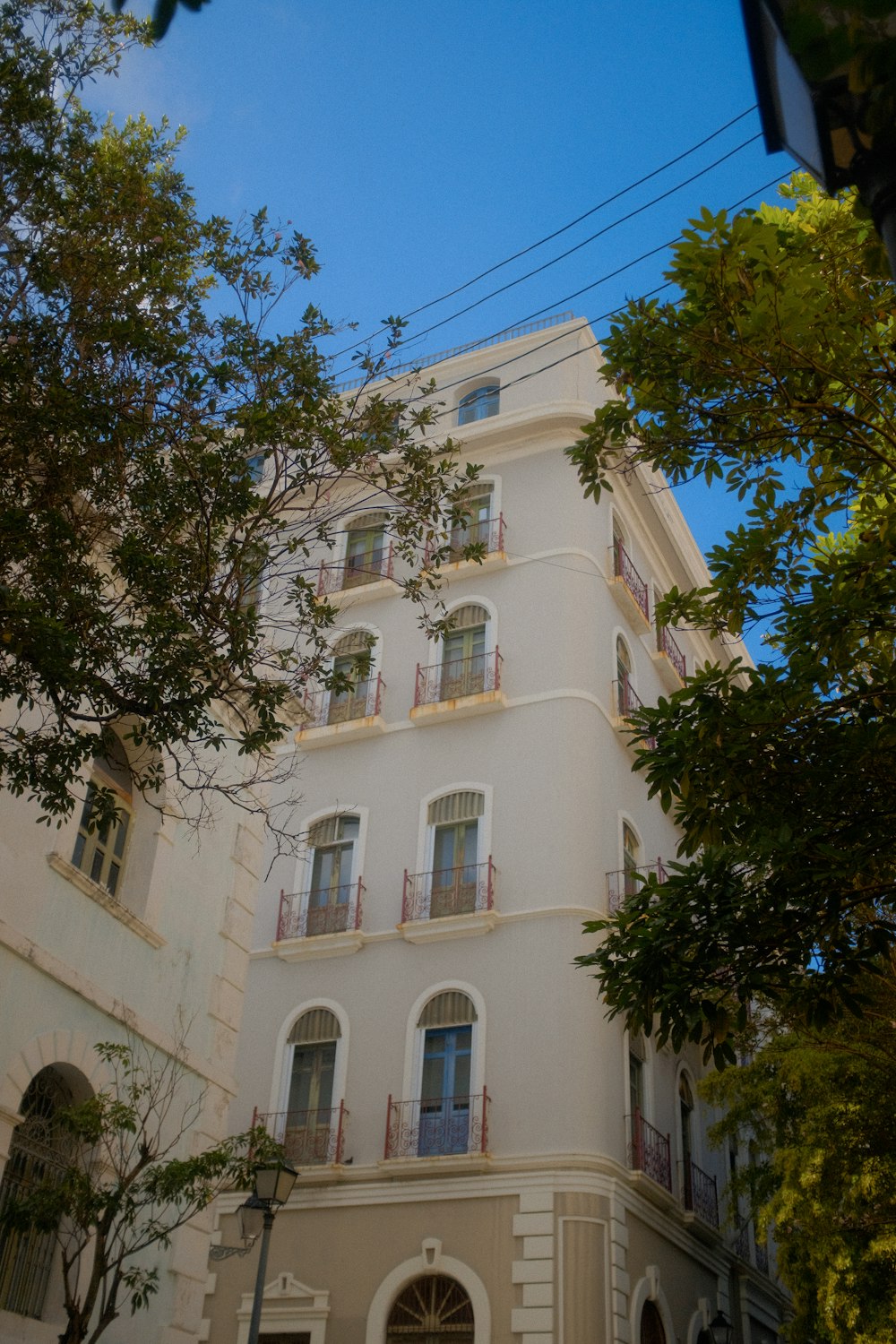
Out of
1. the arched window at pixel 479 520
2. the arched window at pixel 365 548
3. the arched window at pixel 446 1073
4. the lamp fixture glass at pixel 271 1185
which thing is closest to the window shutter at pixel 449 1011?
the arched window at pixel 446 1073

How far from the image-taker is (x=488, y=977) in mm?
19500

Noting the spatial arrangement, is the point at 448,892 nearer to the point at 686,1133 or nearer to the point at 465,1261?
the point at 465,1261

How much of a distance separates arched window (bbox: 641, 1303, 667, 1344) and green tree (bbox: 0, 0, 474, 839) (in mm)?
13372

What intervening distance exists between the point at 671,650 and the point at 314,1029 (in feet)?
36.4

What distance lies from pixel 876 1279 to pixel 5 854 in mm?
9391

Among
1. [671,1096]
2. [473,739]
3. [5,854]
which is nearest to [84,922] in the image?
[5,854]

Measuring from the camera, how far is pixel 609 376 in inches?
313

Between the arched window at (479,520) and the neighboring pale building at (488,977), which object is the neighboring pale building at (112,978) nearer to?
the neighboring pale building at (488,977)

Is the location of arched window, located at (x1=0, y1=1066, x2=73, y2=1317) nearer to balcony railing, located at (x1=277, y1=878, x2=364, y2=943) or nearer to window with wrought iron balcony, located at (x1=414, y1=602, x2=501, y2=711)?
balcony railing, located at (x1=277, y1=878, x2=364, y2=943)

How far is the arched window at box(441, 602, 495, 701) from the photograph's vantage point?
72.9 ft

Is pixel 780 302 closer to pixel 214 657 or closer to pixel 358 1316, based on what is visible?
pixel 214 657

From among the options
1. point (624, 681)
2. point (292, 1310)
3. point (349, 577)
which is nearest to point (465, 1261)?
point (292, 1310)

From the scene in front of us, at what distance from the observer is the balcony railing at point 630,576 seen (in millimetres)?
24000

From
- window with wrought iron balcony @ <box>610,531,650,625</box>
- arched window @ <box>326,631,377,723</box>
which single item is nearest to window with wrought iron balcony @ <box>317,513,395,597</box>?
arched window @ <box>326,631,377,723</box>
